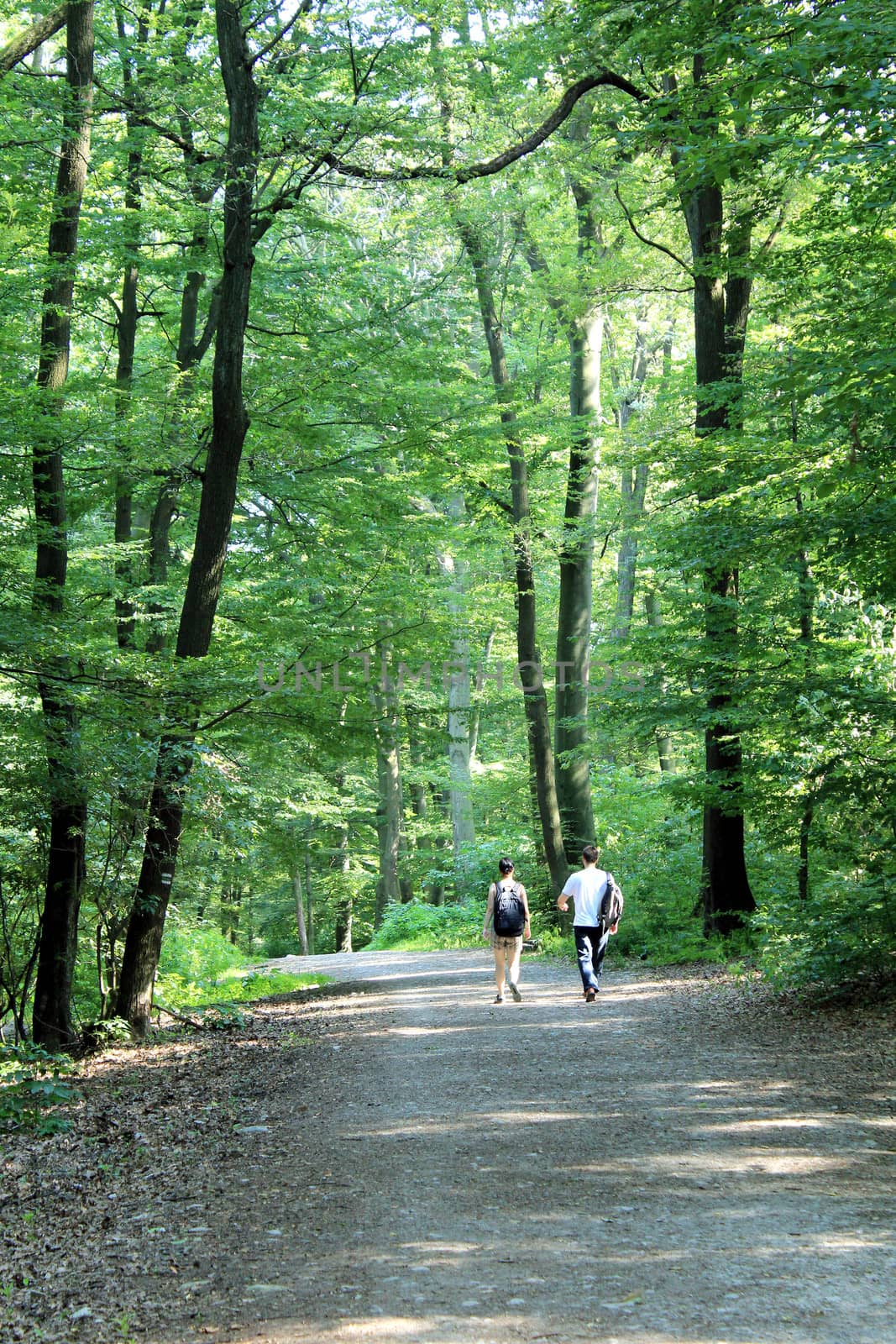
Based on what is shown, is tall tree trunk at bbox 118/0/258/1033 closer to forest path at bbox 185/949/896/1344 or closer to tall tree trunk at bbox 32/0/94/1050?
tall tree trunk at bbox 32/0/94/1050

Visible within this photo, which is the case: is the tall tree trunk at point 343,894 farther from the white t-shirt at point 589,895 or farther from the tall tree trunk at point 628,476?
the white t-shirt at point 589,895

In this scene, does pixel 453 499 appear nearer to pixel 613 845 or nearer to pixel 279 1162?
pixel 613 845

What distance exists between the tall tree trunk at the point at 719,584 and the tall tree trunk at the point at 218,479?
14.5 ft

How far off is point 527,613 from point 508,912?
9.07 m

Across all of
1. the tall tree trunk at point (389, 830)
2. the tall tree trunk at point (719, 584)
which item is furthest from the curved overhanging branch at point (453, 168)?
the tall tree trunk at point (389, 830)

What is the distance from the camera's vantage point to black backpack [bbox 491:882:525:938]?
445 inches

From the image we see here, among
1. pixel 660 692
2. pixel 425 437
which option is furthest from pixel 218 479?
pixel 660 692

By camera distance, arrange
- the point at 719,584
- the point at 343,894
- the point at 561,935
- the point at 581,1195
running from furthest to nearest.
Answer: the point at 343,894 → the point at 561,935 → the point at 719,584 → the point at 581,1195

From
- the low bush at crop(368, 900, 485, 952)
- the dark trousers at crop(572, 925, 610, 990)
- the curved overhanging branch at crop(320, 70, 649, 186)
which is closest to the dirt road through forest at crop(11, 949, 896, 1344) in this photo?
the dark trousers at crop(572, 925, 610, 990)

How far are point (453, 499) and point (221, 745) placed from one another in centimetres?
1641

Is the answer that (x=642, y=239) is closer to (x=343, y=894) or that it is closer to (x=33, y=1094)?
(x=33, y=1094)

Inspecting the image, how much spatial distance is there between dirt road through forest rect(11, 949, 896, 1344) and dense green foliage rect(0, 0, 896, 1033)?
2.40 meters

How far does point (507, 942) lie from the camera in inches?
456

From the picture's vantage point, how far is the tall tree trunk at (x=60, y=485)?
1085 cm
